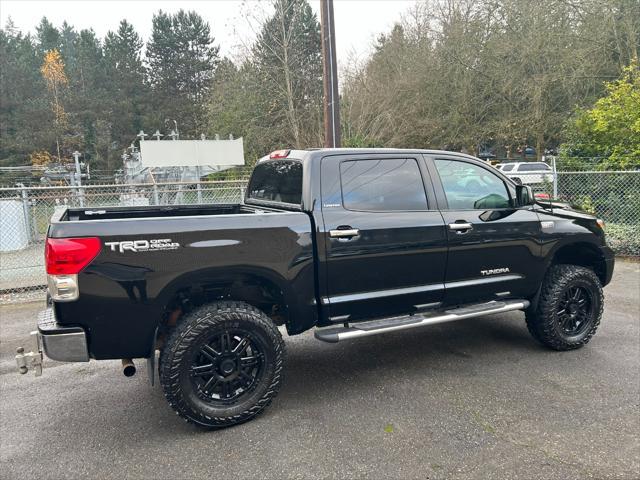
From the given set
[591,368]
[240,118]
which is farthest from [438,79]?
[591,368]

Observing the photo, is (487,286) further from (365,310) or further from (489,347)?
(365,310)

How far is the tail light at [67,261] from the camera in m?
2.97

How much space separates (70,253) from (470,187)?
3290 mm

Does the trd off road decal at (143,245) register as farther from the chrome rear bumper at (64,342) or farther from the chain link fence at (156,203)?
the chain link fence at (156,203)

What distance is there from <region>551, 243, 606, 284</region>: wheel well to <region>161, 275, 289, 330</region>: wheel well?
112 inches

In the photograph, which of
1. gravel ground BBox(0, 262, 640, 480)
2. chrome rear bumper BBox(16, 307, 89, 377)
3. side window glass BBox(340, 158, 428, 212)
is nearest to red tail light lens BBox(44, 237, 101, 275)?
chrome rear bumper BBox(16, 307, 89, 377)

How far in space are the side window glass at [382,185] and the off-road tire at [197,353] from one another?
1.16 meters

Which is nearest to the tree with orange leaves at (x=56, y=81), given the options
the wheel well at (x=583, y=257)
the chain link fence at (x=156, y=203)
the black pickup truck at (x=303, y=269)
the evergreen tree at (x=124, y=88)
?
the evergreen tree at (x=124, y=88)

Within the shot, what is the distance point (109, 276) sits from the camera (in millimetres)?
3066

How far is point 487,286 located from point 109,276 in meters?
3.11

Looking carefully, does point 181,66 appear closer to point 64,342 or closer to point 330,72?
point 330,72

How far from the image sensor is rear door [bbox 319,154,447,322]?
3736 millimetres

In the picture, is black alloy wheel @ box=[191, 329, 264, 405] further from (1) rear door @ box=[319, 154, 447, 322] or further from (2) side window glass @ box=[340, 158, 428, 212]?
(2) side window glass @ box=[340, 158, 428, 212]

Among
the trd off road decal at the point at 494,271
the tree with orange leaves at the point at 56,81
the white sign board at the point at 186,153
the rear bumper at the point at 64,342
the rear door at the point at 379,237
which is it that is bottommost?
the rear bumper at the point at 64,342
